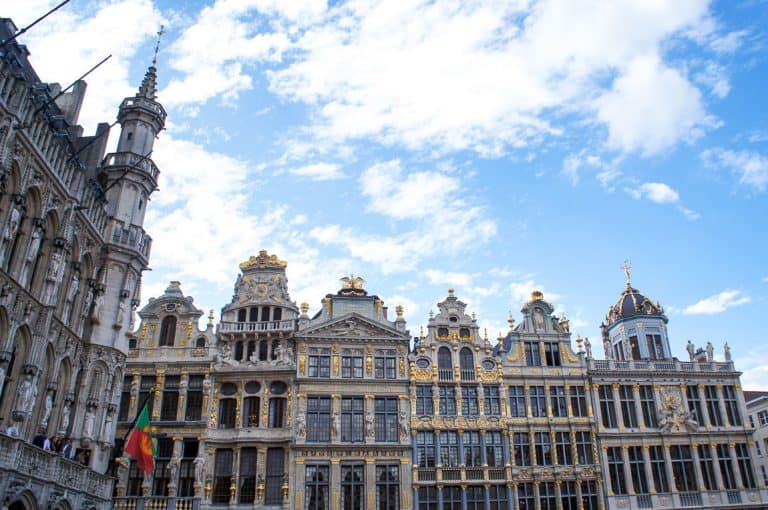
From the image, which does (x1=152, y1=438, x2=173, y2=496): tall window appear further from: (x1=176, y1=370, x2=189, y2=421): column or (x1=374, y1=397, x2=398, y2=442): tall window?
(x1=374, y1=397, x2=398, y2=442): tall window

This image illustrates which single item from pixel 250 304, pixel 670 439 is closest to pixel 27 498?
pixel 250 304

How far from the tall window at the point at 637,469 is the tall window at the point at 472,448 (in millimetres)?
9902

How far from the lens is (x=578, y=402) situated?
1713 inches

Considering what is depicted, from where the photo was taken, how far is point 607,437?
4256cm

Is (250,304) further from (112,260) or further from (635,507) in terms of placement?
(635,507)

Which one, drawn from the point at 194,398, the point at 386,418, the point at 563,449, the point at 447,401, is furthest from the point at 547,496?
the point at 194,398

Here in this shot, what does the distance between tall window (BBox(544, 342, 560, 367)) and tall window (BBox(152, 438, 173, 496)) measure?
24.2 metres

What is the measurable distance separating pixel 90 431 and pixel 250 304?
14.8 metres

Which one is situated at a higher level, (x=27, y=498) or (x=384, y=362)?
(x=384, y=362)

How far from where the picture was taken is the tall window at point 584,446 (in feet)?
138

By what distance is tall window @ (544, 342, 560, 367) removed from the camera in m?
44.5

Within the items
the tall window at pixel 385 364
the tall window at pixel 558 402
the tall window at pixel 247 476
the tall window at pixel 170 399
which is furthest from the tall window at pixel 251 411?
the tall window at pixel 558 402

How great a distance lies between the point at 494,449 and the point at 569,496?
529cm

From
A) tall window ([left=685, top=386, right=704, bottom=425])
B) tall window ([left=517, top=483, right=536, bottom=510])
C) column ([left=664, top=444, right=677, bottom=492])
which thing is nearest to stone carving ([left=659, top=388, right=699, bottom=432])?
tall window ([left=685, top=386, right=704, bottom=425])
